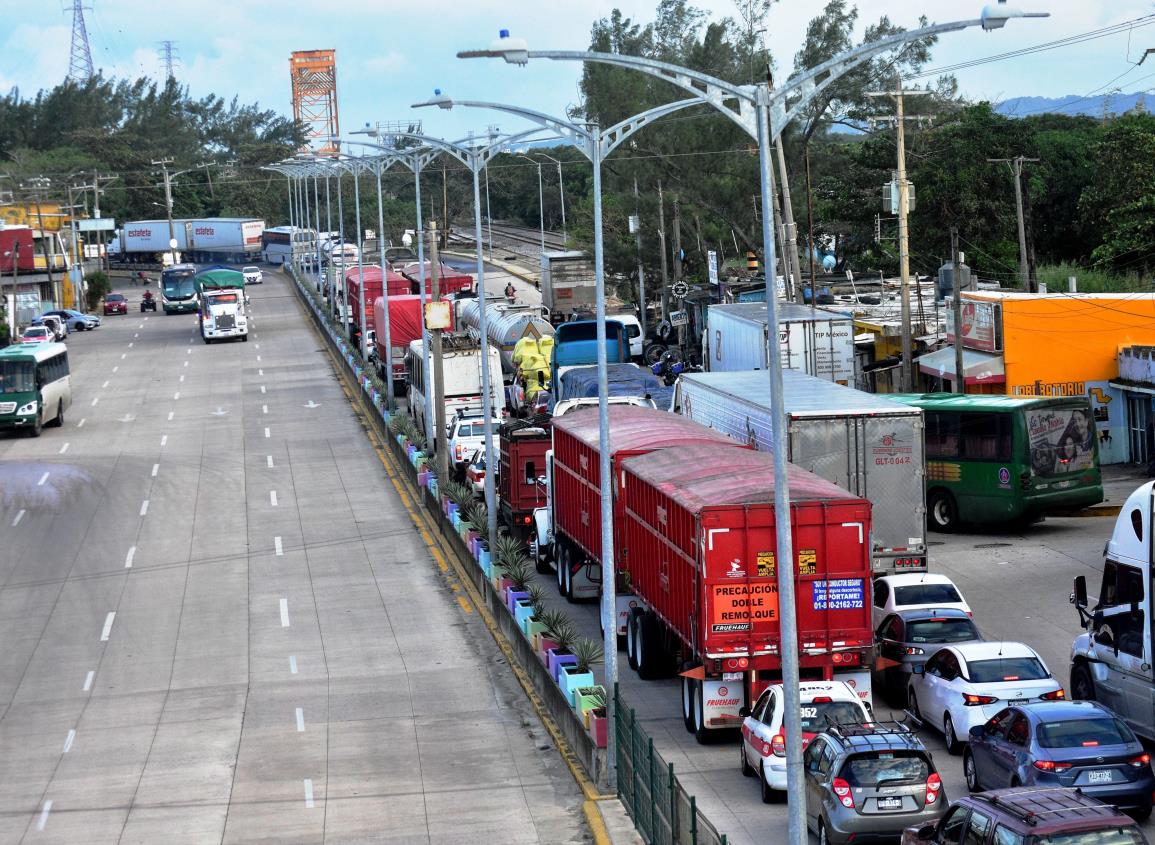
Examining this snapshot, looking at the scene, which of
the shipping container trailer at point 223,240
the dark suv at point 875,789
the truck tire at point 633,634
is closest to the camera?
the dark suv at point 875,789

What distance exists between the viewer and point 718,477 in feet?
73.0

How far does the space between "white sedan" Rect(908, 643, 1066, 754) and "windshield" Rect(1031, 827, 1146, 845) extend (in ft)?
22.8

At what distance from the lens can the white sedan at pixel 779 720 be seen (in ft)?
60.9

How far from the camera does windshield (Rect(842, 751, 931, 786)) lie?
54.3 ft

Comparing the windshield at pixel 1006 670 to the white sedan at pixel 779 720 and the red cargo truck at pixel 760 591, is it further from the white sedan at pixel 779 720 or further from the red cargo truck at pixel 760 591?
the white sedan at pixel 779 720

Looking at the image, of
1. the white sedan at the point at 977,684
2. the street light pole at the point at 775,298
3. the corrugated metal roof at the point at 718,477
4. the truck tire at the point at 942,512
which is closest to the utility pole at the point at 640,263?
the truck tire at the point at 942,512

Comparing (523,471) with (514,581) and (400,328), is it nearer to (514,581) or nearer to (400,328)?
(514,581)

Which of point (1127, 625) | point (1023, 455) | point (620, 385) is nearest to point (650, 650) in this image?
point (1127, 625)

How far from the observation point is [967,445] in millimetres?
34406

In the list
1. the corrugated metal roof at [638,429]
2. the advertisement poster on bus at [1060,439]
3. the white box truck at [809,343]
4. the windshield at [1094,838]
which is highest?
the white box truck at [809,343]

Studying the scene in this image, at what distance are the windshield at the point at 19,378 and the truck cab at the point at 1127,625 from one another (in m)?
Result: 39.8

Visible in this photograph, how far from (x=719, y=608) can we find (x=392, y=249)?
130 meters

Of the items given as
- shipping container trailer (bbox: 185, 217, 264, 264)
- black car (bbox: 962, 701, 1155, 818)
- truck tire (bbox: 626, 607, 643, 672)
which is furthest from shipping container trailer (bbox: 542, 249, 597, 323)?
shipping container trailer (bbox: 185, 217, 264, 264)

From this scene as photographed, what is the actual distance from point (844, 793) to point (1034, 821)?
391cm
